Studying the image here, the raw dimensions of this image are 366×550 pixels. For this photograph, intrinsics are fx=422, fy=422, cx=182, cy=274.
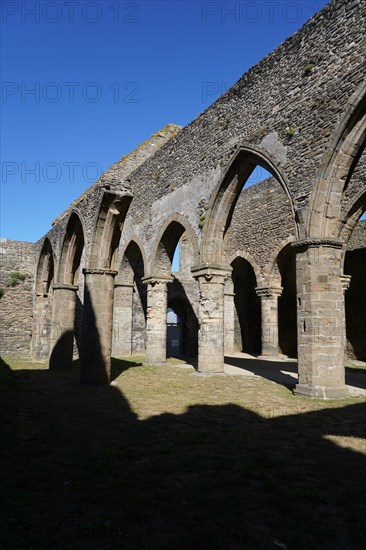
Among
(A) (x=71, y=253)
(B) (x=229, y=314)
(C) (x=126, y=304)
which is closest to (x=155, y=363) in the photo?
(C) (x=126, y=304)

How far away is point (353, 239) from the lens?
16484 millimetres

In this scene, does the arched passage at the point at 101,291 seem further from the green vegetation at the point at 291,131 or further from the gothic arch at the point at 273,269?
the gothic arch at the point at 273,269

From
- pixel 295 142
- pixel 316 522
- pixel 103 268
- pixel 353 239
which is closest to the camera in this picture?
pixel 316 522

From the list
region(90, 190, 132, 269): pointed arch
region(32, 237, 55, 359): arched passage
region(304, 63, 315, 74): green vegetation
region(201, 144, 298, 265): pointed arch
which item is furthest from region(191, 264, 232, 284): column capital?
region(32, 237, 55, 359): arched passage

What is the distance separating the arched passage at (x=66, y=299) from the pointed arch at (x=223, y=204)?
326 cm

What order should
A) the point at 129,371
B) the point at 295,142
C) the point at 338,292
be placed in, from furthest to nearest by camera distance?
1. the point at 129,371
2. the point at 295,142
3. the point at 338,292

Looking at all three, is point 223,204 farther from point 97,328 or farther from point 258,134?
point 97,328

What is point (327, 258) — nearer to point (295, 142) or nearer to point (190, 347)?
point (295, 142)

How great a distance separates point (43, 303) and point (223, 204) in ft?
24.5

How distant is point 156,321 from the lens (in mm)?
12633

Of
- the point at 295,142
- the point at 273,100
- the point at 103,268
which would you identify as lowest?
the point at 103,268

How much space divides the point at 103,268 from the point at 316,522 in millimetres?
6603

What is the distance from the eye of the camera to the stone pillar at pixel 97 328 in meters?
8.00

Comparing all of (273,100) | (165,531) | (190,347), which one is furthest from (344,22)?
(190,347)
